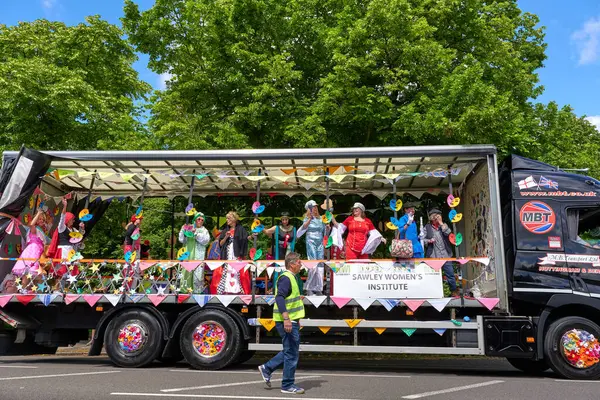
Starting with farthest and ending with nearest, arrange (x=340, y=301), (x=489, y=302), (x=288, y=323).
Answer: (x=340, y=301), (x=489, y=302), (x=288, y=323)

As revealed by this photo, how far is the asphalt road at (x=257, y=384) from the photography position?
5.74 meters

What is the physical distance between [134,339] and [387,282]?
396cm

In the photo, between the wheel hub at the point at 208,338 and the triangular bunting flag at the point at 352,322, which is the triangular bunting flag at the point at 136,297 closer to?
the wheel hub at the point at 208,338

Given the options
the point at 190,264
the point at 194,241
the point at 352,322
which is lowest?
the point at 352,322

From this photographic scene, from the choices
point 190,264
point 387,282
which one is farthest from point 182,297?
point 387,282

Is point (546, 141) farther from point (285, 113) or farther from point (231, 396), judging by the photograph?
point (231, 396)

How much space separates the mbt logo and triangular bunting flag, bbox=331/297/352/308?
2.82 metres

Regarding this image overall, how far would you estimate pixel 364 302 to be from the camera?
775 cm

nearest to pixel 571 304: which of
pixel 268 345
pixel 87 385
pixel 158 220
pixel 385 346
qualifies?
pixel 385 346

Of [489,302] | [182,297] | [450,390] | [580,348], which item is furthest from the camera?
[182,297]

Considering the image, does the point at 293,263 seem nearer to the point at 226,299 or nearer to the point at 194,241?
the point at 226,299

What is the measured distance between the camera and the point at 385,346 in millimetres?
7656

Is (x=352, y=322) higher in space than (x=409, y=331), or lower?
higher

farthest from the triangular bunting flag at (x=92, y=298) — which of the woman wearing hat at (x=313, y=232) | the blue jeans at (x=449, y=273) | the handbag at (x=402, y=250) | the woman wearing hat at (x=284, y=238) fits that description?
the blue jeans at (x=449, y=273)
